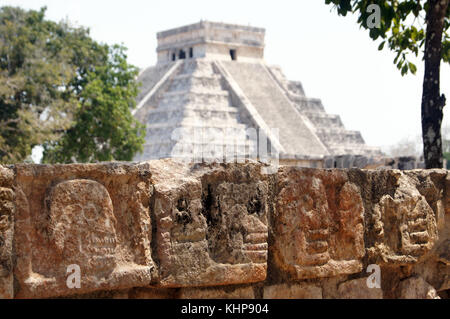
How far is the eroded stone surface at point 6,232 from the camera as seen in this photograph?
223 cm

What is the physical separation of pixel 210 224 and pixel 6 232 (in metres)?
0.85

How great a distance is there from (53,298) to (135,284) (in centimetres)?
31

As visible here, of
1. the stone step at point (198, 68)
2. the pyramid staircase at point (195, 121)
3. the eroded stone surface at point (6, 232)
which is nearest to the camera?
the eroded stone surface at point (6, 232)

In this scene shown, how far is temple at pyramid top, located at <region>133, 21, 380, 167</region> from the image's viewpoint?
30891 mm

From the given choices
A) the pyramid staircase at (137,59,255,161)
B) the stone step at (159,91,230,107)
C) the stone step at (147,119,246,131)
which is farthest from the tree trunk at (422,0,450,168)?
the stone step at (159,91,230,107)

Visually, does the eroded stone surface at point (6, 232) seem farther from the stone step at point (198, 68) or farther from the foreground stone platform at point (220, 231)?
the stone step at point (198, 68)

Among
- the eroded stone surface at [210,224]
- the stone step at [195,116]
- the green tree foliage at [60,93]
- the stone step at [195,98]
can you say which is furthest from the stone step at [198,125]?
the eroded stone surface at [210,224]

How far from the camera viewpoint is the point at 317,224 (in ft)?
9.71

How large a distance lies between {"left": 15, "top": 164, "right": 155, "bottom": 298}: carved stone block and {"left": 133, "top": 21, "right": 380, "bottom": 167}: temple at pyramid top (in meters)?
24.9

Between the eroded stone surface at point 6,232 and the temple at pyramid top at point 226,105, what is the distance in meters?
25.2

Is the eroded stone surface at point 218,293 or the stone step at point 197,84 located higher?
the stone step at point 197,84

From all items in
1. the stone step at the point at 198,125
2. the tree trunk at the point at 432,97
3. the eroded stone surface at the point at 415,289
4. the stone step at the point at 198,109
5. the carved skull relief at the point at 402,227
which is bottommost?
the eroded stone surface at the point at 415,289

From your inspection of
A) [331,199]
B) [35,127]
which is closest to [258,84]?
[35,127]

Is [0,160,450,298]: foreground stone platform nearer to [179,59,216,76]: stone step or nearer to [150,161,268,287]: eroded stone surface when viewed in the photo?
[150,161,268,287]: eroded stone surface
